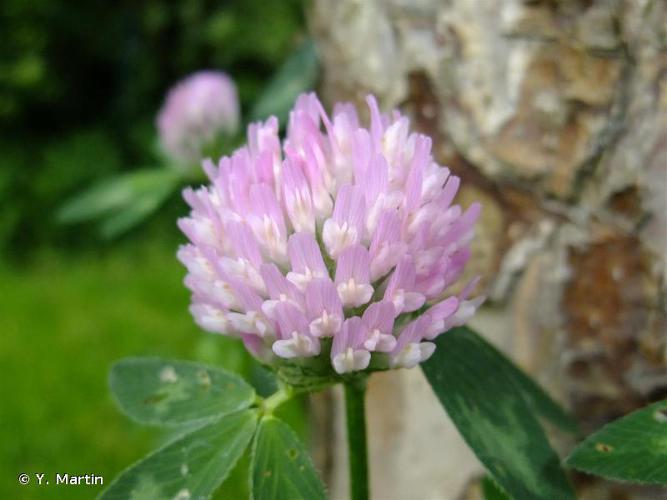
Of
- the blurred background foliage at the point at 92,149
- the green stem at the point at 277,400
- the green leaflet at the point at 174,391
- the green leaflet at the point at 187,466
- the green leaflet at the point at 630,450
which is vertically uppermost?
the blurred background foliage at the point at 92,149

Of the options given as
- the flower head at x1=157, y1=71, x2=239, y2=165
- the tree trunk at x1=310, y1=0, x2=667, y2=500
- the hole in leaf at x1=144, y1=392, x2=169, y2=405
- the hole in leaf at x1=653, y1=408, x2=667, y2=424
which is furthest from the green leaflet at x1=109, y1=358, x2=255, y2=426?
the flower head at x1=157, y1=71, x2=239, y2=165

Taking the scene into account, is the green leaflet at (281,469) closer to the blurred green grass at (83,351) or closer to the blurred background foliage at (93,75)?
the blurred green grass at (83,351)

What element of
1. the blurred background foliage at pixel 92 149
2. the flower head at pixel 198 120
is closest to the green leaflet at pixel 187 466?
the flower head at pixel 198 120

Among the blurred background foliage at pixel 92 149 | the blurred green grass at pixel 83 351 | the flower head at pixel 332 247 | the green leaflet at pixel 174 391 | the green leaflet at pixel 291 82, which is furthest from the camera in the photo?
the blurred background foliage at pixel 92 149

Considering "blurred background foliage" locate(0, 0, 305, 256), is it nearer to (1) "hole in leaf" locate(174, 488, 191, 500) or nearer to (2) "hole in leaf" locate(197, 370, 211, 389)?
(2) "hole in leaf" locate(197, 370, 211, 389)

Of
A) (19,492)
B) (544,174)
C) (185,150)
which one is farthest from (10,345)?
(544,174)

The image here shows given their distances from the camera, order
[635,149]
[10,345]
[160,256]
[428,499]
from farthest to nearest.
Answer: [160,256]
[10,345]
[428,499]
[635,149]

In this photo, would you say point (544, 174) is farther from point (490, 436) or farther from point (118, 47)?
point (118, 47)
